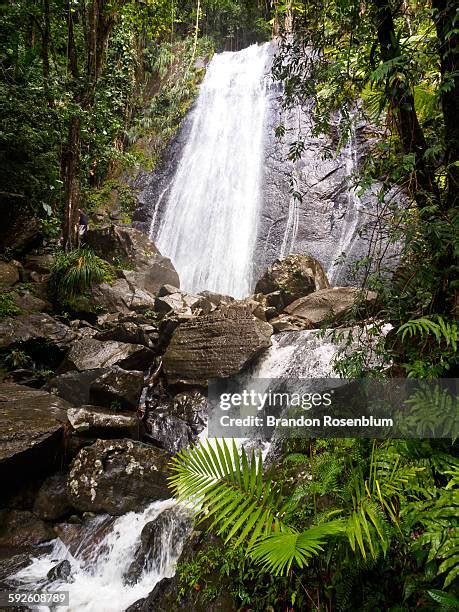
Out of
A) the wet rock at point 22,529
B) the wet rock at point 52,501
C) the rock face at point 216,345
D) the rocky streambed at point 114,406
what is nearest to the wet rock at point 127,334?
the rocky streambed at point 114,406

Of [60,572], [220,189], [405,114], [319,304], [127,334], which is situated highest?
[220,189]

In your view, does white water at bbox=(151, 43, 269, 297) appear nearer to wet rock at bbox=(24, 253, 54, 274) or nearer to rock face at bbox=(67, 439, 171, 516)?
wet rock at bbox=(24, 253, 54, 274)

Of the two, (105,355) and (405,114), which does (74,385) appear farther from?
(405,114)

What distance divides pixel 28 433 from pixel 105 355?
7.26ft

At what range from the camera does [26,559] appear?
433 centimetres

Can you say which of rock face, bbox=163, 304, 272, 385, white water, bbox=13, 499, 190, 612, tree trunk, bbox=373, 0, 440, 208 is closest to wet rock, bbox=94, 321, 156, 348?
rock face, bbox=163, 304, 272, 385

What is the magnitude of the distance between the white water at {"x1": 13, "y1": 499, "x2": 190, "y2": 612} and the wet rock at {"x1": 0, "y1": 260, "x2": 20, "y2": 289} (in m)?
5.84

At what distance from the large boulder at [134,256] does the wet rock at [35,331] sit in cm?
268

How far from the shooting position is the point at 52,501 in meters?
4.86

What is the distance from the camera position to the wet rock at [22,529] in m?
4.52

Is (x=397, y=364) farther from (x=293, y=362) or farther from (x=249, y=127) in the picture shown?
(x=249, y=127)

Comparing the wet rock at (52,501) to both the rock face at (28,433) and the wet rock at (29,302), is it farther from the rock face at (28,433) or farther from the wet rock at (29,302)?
the wet rock at (29,302)

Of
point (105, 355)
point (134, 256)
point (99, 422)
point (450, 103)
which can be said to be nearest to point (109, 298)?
point (134, 256)

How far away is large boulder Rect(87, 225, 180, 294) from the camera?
10.4m
